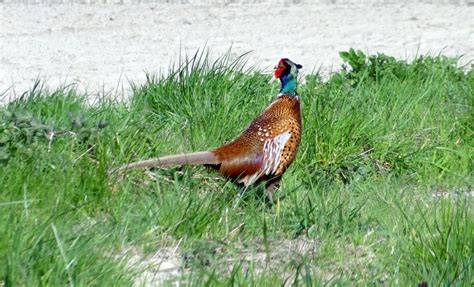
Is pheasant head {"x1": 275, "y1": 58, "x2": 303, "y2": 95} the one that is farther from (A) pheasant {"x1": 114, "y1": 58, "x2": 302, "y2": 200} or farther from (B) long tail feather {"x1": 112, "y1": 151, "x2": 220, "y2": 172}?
(B) long tail feather {"x1": 112, "y1": 151, "x2": 220, "y2": 172}

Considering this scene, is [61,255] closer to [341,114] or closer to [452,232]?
[452,232]

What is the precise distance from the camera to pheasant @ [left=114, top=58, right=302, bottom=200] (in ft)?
16.1

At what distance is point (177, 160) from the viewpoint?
486cm

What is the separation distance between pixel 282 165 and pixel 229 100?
1.15 meters

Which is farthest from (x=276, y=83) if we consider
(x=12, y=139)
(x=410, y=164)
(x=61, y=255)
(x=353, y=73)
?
(x=61, y=255)

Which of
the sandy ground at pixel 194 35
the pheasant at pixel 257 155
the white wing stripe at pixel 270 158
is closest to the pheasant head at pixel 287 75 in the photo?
the pheasant at pixel 257 155

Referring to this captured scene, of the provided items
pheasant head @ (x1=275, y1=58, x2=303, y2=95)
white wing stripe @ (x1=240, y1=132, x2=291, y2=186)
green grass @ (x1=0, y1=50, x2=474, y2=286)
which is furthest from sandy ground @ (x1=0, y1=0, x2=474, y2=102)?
white wing stripe @ (x1=240, y1=132, x2=291, y2=186)

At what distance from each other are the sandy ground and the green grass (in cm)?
133

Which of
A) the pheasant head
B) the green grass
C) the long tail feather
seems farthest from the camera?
the pheasant head

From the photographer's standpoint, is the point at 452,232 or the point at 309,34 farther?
the point at 309,34

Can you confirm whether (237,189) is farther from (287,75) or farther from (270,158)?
(287,75)

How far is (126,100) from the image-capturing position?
6285 millimetres

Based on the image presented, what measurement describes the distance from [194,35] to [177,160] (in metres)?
4.70

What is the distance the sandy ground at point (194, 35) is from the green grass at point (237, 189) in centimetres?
133
